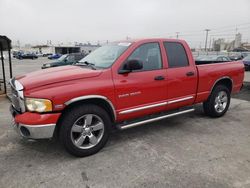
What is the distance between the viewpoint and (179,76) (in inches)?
182

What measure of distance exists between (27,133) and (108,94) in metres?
1.33

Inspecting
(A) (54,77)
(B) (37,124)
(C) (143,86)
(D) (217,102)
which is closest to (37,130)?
(B) (37,124)

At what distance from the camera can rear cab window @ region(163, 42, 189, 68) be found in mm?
4594

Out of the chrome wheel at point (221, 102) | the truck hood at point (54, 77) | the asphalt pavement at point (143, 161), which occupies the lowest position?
the asphalt pavement at point (143, 161)

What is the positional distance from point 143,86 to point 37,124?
1.87 metres

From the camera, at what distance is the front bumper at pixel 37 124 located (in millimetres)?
3211

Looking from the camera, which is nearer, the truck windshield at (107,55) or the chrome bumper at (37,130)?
the chrome bumper at (37,130)

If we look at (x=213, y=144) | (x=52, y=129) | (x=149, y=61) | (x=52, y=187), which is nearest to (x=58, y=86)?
(x=52, y=129)

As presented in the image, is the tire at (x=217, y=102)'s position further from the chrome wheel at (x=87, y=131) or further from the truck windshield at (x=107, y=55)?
the chrome wheel at (x=87, y=131)

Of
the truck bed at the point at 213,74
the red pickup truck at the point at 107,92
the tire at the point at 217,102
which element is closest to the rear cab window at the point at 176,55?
the red pickup truck at the point at 107,92

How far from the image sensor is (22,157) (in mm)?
3705

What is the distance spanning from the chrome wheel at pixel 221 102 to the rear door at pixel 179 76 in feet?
3.21

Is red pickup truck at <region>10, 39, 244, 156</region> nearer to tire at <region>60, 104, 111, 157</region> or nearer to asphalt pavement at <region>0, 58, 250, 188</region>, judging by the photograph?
tire at <region>60, 104, 111, 157</region>

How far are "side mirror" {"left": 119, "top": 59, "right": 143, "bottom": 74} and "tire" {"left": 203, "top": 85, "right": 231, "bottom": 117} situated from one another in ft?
8.28
